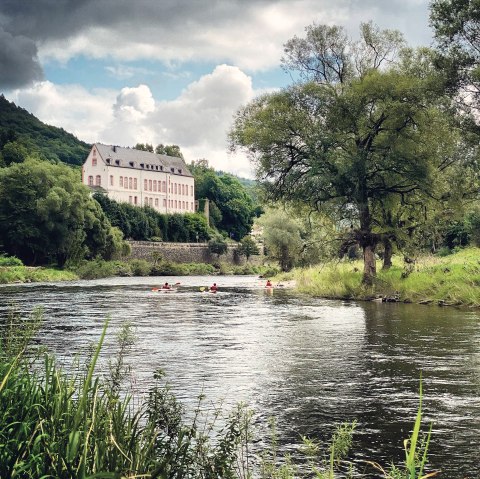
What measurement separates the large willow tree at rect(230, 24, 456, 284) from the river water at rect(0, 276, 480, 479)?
7.82m

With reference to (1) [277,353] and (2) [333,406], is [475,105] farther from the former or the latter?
(2) [333,406]

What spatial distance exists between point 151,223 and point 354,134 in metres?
80.3

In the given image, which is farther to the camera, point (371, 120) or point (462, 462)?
point (371, 120)

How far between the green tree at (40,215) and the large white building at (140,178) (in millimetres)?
40574

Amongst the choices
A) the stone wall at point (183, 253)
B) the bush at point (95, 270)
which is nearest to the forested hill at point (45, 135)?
the stone wall at point (183, 253)

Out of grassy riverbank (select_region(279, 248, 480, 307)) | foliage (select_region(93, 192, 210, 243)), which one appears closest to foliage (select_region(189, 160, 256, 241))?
foliage (select_region(93, 192, 210, 243))

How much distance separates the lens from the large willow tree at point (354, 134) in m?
33.6

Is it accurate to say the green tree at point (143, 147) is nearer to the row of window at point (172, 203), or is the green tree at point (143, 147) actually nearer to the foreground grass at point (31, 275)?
the row of window at point (172, 203)

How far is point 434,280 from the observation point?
31.4 metres

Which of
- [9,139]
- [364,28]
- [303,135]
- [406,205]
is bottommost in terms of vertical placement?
[406,205]

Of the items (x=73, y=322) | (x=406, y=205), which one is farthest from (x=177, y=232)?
(x=73, y=322)

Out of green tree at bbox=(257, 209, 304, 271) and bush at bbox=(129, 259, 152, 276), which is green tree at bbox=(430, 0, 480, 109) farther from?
bush at bbox=(129, 259, 152, 276)

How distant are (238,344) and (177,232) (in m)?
102

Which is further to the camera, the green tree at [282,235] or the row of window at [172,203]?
the row of window at [172,203]
